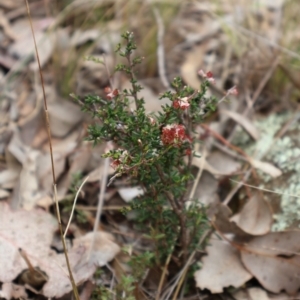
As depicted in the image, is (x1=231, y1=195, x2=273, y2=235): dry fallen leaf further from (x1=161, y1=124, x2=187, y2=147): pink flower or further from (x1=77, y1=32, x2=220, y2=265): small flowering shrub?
(x1=161, y1=124, x2=187, y2=147): pink flower

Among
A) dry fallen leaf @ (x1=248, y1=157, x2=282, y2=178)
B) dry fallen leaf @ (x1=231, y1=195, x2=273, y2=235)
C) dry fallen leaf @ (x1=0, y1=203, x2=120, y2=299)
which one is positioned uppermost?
dry fallen leaf @ (x1=248, y1=157, x2=282, y2=178)

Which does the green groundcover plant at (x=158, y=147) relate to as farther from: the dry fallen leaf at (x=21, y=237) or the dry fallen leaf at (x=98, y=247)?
the dry fallen leaf at (x=21, y=237)

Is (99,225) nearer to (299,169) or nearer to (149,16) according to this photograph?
(299,169)

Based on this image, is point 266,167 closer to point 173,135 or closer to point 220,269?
point 220,269

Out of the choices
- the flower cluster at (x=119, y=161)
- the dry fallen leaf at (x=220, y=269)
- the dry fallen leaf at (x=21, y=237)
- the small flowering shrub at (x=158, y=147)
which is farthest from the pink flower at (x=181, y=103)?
the dry fallen leaf at (x=21, y=237)

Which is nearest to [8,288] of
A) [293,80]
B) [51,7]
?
[293,80]

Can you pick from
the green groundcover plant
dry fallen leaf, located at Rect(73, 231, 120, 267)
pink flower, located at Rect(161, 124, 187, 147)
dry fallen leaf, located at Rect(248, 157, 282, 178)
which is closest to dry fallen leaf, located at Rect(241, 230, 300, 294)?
the green groundcover plant

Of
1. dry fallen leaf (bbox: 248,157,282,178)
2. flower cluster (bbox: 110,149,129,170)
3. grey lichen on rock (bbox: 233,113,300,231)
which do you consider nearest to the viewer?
flower cluster (bbox: 110,149,129,170)
